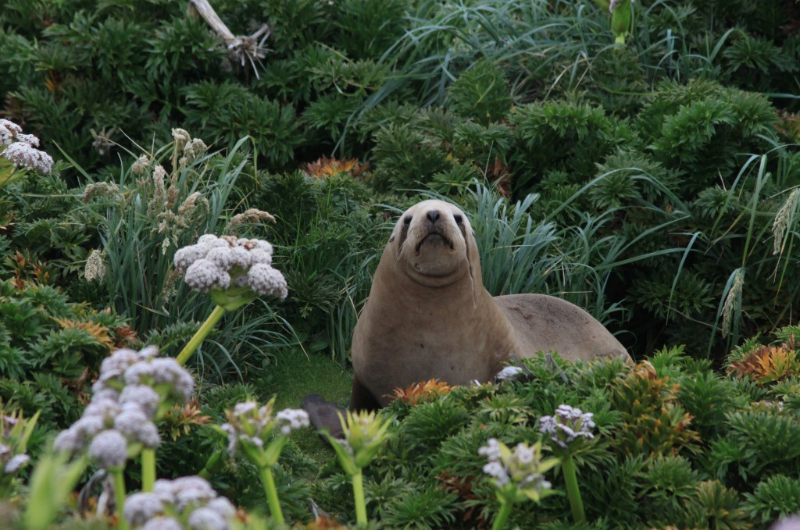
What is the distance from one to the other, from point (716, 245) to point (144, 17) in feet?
12.9

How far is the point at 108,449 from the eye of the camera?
179cm

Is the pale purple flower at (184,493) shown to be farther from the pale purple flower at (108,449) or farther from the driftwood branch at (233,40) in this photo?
the driftwood branch at (233,40)

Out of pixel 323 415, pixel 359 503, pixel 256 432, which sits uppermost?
pixel 256 432

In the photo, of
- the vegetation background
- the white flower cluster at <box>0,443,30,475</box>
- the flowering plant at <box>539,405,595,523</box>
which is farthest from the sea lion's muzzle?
the white flower cluster at <box>0,443,30,475</box>

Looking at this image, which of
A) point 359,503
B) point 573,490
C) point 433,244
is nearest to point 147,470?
point 359,503

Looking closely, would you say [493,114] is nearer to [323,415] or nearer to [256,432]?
[323,415]

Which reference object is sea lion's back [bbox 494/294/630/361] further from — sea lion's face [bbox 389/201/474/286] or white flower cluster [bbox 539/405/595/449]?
white flower cluster [bbox 539/405/595/449]

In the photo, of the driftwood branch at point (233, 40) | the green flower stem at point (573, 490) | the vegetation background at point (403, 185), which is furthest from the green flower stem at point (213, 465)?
the driftwood branch at point (233, 40)

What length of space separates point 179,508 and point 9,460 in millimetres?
632

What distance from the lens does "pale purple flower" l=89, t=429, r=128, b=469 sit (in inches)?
70.4

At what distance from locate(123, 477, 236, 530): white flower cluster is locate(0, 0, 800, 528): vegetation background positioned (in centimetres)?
110

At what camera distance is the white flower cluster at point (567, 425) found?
253 cm

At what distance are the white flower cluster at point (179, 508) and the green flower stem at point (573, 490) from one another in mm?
1106

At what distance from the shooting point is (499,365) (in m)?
4.04
